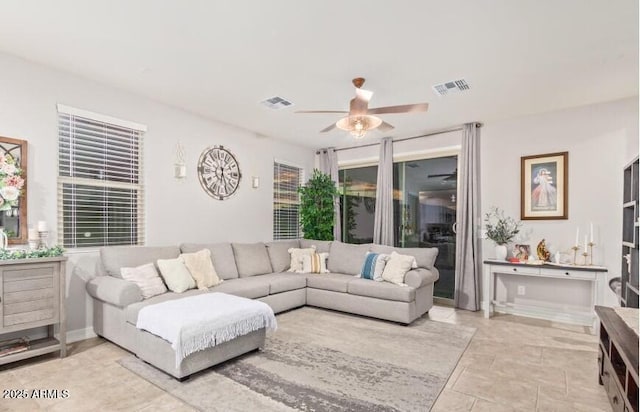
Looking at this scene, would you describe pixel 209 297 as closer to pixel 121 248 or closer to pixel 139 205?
pixel 121 248

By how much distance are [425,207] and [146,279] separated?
431 centimetres

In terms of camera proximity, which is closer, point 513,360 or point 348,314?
point 513,360

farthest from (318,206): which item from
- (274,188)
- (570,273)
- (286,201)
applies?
(570,273)

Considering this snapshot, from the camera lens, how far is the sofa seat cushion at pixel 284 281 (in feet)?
15.0

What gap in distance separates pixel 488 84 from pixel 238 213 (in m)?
3.91

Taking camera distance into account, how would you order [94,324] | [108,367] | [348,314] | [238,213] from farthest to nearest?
[238,213] < [348,314] < [94,324] < [108,367]

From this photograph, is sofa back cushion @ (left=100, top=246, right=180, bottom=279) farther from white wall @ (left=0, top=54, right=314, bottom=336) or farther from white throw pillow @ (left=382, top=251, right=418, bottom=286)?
white throw pillow @ (left=382, top=251, right=418, bottom=286)

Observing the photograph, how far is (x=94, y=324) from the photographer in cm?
369

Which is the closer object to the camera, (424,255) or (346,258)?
(424,255)

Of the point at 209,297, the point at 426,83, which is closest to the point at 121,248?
the point at 209,297

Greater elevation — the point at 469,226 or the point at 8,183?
the point at 8,183

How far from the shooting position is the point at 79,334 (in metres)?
3.61

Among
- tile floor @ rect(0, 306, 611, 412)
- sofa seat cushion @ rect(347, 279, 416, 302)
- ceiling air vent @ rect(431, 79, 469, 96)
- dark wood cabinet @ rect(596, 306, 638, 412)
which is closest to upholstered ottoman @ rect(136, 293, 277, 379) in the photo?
tile floor @ rect(0, 306, 611, 412)

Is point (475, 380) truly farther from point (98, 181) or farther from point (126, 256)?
point (98, 181)
